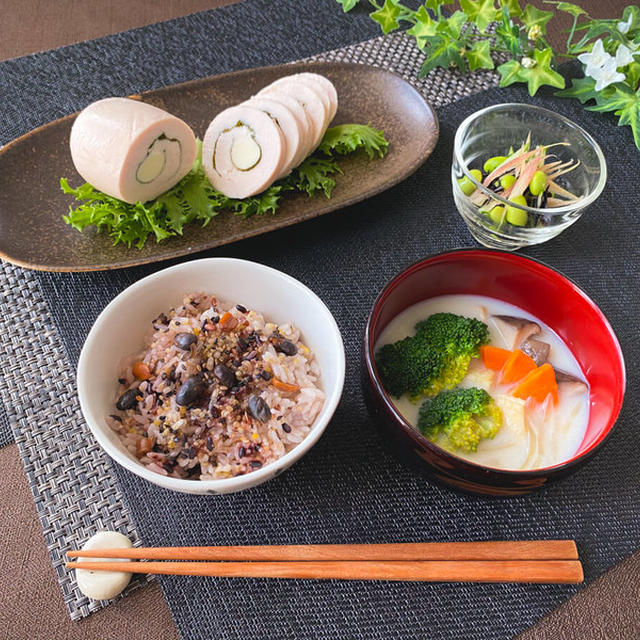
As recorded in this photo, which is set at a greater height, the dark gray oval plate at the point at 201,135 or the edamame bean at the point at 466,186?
the edamame bean at the point at 466,186

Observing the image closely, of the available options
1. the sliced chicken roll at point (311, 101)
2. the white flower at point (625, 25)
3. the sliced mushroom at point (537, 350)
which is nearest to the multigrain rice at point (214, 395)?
the sliced mushroom at point (537, 350)

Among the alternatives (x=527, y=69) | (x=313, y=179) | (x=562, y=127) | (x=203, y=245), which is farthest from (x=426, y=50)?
(x=203, y=245)

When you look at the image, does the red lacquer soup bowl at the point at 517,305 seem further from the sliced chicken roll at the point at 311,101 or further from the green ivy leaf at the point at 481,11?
the green ivy leaf at the point at 481,11

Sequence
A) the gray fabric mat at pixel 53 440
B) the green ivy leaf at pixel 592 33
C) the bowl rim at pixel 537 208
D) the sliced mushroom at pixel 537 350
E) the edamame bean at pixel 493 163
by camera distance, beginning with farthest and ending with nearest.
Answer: the green ivy leaf at pixel 592 33, the edamame bean at pixel 493 163, the bowl rim at pixel 537 208, the sliced mushroom at pixel 537 350, the gray fabric mat at pixel 53 440

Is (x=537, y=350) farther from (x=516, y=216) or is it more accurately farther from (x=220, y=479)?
(x=220, y=479)

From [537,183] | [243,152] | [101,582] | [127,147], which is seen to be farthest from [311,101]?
[101,582]

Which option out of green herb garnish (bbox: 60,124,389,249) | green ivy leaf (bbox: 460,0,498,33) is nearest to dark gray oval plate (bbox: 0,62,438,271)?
green herb garnish (bbox: 60,124,389,249)
